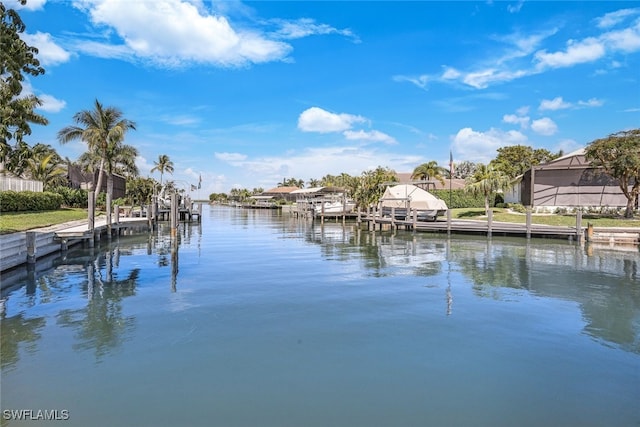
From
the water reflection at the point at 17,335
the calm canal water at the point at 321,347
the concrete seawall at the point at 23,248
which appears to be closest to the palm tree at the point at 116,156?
the concrete seawall at the point at 23,248

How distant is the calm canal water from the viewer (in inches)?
227

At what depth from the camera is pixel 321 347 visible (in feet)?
26.0

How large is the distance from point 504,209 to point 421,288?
32.2m

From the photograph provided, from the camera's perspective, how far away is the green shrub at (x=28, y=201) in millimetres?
26594

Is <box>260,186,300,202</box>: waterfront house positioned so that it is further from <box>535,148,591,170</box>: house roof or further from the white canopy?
<box>535,148,591,170</box>: house roof

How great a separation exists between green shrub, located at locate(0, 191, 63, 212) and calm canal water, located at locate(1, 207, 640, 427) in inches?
603

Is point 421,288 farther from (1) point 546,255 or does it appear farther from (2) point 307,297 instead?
(1) point 546,255

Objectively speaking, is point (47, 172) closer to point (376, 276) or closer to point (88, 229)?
point (88, 229)

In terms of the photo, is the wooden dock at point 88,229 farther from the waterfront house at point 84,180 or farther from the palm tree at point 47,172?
the waterfront house at point 84,180

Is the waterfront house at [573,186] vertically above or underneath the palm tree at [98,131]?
underneath

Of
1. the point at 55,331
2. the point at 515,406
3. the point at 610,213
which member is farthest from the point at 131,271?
the point at 610,213

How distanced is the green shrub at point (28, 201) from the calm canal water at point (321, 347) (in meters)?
15.3

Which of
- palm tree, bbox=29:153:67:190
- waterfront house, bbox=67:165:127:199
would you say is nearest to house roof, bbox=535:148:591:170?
palm tree, bbox=29:153:67:190

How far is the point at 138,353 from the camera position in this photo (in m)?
7.51
